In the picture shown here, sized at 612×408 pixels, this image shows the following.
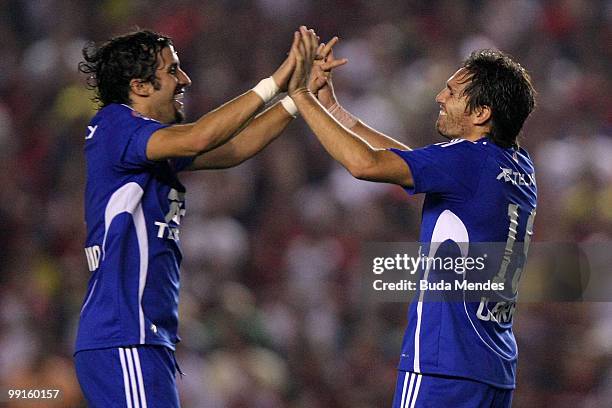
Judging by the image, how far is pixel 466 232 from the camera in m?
3.86

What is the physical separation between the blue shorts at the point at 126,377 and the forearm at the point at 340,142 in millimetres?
1071

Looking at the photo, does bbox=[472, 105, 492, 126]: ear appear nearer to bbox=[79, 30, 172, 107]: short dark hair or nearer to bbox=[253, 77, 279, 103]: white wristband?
bbox=[253, 77, 279, 103]: white wristband

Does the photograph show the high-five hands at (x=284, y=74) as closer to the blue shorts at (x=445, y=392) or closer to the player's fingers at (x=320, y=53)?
the player's fingers at (x=320, y=53)

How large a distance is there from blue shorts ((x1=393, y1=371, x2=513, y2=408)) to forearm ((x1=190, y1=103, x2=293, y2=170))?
1.46 metres

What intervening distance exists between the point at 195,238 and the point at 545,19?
3542mm

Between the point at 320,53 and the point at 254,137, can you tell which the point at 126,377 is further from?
the point at 320,53

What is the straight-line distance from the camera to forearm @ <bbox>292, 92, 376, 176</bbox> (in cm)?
376

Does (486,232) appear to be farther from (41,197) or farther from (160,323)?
(41,197)

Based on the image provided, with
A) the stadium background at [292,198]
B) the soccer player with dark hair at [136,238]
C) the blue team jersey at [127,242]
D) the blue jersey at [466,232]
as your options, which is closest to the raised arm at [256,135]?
the soccer player with dark hair at [136,238]

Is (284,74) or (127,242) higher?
(284,74)

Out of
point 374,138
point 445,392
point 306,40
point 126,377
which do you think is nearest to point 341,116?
point 374,138

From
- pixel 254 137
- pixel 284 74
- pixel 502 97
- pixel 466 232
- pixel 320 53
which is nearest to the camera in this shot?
pixel 466 232

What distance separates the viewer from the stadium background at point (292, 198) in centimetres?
702

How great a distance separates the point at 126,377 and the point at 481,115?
71.1 inches
